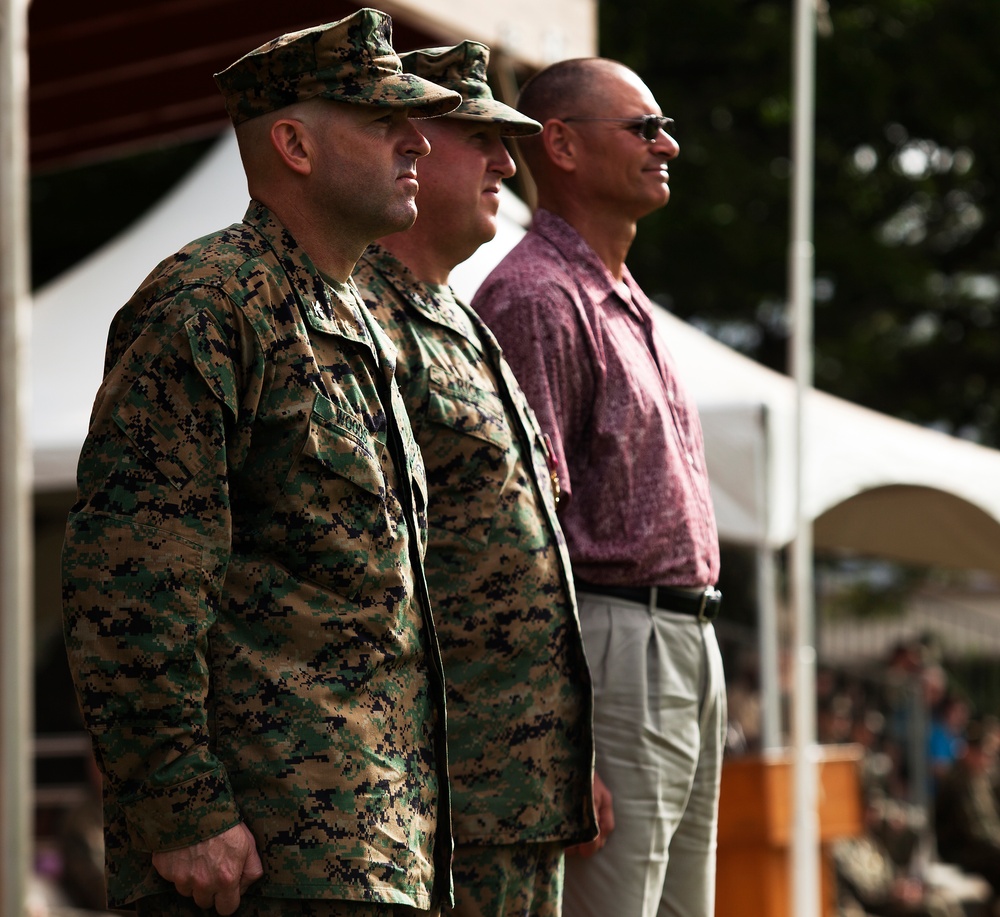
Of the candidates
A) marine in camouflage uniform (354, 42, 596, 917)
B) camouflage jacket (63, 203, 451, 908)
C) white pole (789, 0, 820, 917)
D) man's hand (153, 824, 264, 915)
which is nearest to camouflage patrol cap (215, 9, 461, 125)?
camouflage jacket (63, 203, 451, 908)

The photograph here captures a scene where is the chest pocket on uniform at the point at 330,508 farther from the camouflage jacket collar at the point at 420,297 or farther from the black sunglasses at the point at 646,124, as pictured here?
the black sunglasses at the point at 646,124

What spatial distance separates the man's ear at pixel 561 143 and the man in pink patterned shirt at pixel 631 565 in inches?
7.7

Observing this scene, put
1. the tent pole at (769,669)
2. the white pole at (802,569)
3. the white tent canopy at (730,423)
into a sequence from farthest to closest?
the tent pole at (769,669), the white tent canopy at (730,423), the white pole at (802,569)

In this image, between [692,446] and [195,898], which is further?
[692,446]

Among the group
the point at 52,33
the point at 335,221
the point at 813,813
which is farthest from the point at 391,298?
the point at 52,33

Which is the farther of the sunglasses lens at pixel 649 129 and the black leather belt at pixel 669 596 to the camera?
the sunglasses lens at pixel 649 129

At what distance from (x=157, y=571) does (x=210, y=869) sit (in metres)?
0.36

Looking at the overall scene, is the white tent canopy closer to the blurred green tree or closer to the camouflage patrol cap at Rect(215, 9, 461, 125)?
the camouflage patrol cap at Rect(215, 9, 461, 125)

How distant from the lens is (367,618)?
2.20 metres

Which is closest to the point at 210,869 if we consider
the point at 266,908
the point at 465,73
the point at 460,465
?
the point at 266,908

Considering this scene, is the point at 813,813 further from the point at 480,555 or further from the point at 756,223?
the point at 756,223

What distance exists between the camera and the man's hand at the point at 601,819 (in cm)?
298

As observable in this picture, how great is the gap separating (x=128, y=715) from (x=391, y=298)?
1.00 meters

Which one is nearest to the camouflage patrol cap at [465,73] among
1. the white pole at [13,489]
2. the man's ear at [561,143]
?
the man's ear at [561,143]
